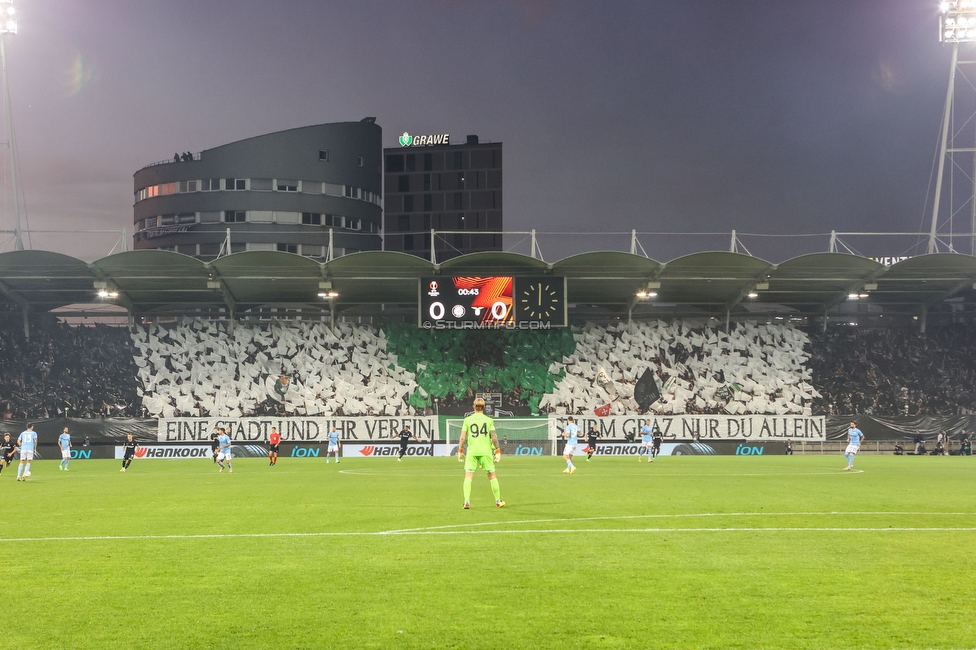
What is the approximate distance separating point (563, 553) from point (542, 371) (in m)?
43.7

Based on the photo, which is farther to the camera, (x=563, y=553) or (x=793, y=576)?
(x=563, y=553)

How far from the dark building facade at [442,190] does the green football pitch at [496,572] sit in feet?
265

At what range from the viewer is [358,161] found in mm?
97938

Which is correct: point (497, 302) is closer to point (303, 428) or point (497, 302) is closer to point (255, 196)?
point (303, 428)

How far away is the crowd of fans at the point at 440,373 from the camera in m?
52.4

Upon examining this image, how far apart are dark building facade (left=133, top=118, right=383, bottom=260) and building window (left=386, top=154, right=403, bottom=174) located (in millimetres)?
7417

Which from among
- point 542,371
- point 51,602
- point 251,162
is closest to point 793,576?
point 51,602

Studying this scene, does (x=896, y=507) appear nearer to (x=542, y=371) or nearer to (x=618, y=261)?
(x=618, y=261)

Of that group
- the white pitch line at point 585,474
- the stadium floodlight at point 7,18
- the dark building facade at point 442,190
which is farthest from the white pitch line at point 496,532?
the dark building facade at point 442,190

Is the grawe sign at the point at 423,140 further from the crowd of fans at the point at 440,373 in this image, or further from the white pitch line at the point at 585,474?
the white pitch line at the point at 585,474

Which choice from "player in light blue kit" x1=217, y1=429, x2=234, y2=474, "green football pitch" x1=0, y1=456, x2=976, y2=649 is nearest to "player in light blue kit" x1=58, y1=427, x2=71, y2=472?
"player in light blue kit" x1=217, y1=429, x2=234, y2=474

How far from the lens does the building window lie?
102562 millimetres

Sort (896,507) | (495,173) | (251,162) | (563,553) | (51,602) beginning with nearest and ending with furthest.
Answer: (51,602) < (563,553) < (896,507) < (251,162) < (495,173)

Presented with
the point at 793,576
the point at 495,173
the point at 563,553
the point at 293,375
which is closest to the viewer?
the point at 793,576
